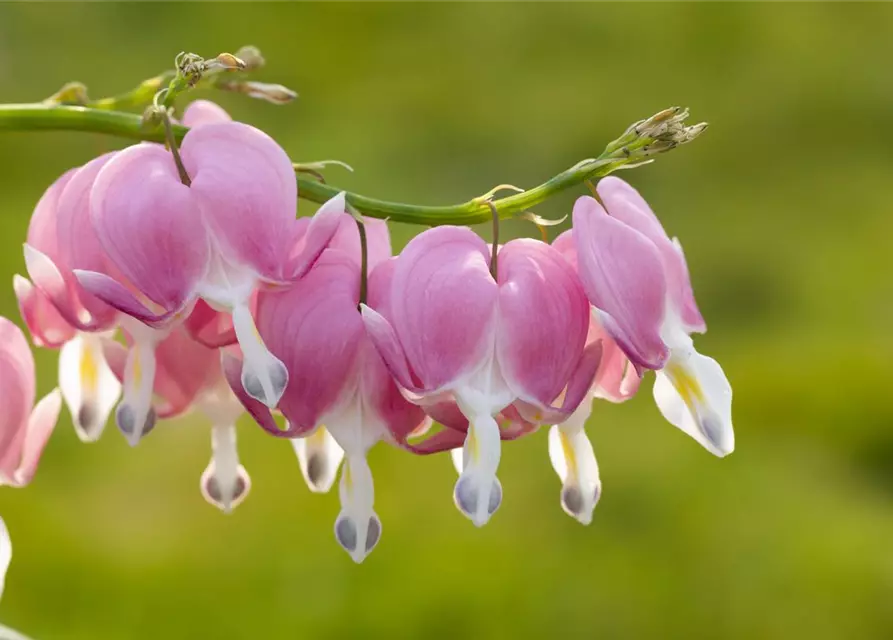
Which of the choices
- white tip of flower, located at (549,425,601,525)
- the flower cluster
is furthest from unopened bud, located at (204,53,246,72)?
white tip of flower, located at (549,425,601,525)

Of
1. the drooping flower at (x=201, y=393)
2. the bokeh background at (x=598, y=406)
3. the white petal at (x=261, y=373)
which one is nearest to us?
the white petal at (x=261, y=373)

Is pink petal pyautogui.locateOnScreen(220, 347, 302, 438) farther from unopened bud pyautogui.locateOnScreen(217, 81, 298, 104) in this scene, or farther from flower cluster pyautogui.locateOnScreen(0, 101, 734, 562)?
unopened bud pyautogui.locateOnScreen(217, 81, 298, 104)

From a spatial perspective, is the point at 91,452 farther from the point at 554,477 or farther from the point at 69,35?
the point at 69,35

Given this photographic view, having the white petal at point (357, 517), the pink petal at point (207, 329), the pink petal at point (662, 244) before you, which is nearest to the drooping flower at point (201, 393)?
the pink petal at point (207, 329)

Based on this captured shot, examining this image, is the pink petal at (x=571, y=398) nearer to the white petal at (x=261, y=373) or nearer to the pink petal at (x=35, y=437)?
the white petal at (x=261, y=373)

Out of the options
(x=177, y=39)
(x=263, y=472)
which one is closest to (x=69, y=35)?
(x=177, y=39)

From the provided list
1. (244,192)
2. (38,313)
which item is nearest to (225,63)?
(244,192)
